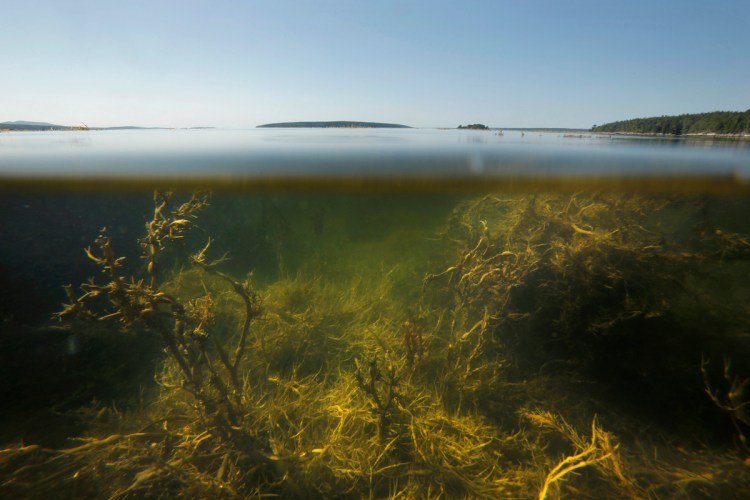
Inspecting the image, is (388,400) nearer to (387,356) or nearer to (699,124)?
(387,356)

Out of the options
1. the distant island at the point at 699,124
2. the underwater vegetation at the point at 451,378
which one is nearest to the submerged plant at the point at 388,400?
the underwater vegetation at the point at 451,378

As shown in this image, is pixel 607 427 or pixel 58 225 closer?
pixel 607 427

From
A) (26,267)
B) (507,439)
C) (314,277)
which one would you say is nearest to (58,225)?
(26,267)

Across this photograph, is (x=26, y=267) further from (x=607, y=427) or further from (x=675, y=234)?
(x=675, y=234)

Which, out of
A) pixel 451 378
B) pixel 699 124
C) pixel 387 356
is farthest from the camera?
pixel 699 124

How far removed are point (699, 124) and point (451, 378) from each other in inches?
418

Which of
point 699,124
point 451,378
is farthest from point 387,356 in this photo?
point 699,124

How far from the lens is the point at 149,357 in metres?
3.96

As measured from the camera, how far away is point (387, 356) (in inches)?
145

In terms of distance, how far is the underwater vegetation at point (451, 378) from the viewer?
2.51 metres

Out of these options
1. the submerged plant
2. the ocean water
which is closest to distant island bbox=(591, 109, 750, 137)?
the ocean water

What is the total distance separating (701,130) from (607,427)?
9.80m

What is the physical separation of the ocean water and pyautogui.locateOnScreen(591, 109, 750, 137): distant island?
8.86ft

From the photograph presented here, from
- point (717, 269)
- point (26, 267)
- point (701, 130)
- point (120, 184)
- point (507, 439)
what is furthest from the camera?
point (701, 130)
